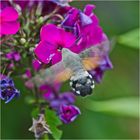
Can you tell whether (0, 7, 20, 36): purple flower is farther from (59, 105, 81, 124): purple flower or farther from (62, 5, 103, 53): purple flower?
(59, 105, 81, 124): purple flower

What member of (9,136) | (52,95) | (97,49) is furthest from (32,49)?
(9,136)

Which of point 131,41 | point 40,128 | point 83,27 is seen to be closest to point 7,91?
point 40,128

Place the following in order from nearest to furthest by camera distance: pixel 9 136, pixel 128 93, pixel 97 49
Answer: pixel 97 49 → pixel 9 136 → pixel 128 93

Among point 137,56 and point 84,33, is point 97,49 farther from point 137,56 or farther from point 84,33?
point 137,56

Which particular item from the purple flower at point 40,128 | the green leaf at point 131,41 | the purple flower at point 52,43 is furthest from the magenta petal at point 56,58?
the green leaf at point 131,41

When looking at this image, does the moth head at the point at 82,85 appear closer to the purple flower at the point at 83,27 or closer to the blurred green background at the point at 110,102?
the purple flower at the point at 83,27

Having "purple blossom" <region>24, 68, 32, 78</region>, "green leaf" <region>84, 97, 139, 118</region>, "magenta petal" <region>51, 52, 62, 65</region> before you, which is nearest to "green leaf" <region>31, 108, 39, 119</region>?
"purple blossom" <region>24, 68, 32, 78</region>
